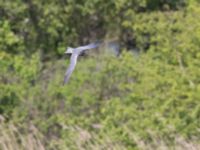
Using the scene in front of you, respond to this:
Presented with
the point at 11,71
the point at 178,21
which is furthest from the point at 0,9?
the point at 178,21

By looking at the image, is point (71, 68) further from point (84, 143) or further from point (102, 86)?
point (102, 86)

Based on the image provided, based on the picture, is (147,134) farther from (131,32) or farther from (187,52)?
(131,32)

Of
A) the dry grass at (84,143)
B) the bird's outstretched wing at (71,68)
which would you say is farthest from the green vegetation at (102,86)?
the bird's outstretched wing at (71,68)

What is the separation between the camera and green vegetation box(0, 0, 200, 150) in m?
8.83

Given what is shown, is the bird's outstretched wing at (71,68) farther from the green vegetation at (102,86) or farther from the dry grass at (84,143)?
the green vegetation at (102,86)

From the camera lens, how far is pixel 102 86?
10.2m

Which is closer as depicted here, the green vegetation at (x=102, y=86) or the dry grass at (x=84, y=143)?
the dry grass at (x=84, y=143)

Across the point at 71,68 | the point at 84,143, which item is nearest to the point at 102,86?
the point at 84,143

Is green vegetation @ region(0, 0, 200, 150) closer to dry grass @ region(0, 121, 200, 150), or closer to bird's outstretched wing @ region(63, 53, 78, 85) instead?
dry grass @ region(0, 121, 200, 150)

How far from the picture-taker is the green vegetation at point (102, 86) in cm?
883

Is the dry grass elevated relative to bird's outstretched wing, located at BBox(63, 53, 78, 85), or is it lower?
lower

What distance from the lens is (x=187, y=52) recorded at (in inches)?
389

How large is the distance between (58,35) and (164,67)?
273 cm

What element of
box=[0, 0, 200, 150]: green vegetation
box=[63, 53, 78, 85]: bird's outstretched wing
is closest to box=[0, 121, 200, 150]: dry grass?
box=[0, 0, 200, 150]: green vegetation
